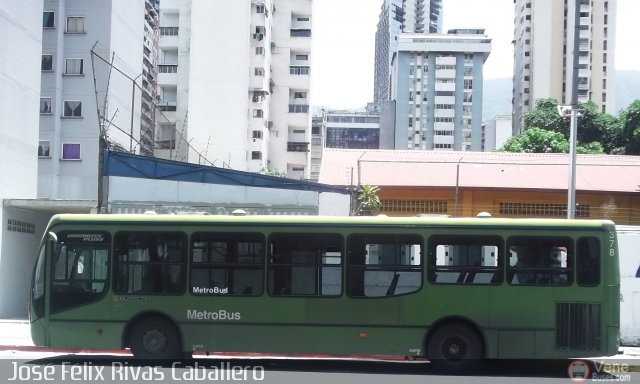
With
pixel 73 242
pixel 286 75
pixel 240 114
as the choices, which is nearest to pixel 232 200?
pixel 73 242

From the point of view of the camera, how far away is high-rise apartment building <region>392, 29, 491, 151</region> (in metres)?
121

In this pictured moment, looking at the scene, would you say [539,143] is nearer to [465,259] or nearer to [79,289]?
[465,259]

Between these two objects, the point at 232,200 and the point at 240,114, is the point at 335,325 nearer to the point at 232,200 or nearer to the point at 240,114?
the point at 232,200

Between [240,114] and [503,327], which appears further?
[240,114]

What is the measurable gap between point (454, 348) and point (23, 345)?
9.05 metres

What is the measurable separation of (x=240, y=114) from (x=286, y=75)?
300 inches

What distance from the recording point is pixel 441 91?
12156cm

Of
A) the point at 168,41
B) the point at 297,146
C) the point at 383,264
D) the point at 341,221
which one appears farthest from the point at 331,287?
the point at 297,146

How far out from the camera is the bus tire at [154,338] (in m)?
13.7

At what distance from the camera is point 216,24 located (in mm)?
60406

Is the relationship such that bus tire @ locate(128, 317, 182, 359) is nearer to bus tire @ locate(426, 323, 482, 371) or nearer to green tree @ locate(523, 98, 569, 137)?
bus tire @ locate(426, 323, 482, 371)

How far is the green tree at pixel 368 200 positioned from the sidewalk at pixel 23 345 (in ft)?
41.7

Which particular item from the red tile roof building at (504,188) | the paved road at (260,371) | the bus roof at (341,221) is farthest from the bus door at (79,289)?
the red tile roof building at (504,188)

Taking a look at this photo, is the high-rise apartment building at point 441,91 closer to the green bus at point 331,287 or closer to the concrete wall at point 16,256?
the concrete wall at point 16,256
